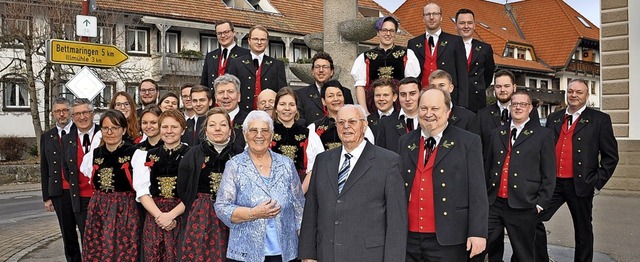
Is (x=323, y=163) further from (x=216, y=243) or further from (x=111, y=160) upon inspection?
(x=111, y=160)

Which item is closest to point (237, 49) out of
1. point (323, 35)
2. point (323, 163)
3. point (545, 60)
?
point (323, 35)

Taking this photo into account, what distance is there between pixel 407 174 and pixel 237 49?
3.77 metres

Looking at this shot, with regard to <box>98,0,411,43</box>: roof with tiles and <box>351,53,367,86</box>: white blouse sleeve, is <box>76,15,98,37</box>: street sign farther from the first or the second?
<box>98,0,411,43</box>: roof with tiles

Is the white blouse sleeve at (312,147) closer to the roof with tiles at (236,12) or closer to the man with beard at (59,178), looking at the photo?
the man with beard at (59,178)

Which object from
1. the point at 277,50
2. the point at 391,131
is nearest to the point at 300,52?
the point at 277,50

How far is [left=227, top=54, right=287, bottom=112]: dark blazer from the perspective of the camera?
8.41m

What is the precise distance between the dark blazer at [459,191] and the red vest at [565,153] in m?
3.18

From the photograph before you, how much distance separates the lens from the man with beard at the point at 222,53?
27.7ft

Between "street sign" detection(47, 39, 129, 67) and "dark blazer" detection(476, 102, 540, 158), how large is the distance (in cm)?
812

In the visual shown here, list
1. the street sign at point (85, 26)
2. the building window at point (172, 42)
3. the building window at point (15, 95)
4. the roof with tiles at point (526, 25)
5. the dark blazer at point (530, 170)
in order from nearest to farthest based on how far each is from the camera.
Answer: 1. the dark blazer at point (530, 170)
2. the street sign at point (85, 26)
3. the building window at point (15, 95)
4. the building window at point (172, 42)
5. the roof with tiles at point (526, 25)

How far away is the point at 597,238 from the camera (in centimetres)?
1080

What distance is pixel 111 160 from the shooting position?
682 cm

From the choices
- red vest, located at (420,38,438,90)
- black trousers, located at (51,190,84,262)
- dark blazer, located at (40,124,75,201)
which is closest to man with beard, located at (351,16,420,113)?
red vest, located at (420,38,438,90)

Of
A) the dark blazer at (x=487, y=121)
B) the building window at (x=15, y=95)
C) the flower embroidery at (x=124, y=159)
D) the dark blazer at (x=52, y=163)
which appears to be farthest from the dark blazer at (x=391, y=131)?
the building window at (x=15, y=95)
